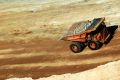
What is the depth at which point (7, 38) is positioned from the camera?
25156mm

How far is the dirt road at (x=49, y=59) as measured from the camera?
18000 mm

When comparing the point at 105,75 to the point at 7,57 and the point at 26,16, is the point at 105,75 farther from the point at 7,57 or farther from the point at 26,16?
the point at 26,16

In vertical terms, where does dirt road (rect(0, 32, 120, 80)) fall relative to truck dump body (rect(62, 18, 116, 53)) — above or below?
below

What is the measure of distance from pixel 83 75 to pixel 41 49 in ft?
20.1

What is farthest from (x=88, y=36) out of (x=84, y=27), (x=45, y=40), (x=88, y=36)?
(x=45, y=40)

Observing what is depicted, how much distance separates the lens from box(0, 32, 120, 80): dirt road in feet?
59.1

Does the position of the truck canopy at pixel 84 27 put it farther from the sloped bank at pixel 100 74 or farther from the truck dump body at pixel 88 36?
the sloped bank at pixel 100 74

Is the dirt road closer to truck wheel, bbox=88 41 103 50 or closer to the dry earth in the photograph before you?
the dry earth

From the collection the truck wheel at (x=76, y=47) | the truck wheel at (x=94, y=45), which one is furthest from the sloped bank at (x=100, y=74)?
the truck wheel at (x=76, y=47)

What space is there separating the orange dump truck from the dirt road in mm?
375

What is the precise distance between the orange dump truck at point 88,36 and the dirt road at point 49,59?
375 millimetres

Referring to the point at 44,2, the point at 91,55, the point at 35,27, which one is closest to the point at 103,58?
the point at 91,55

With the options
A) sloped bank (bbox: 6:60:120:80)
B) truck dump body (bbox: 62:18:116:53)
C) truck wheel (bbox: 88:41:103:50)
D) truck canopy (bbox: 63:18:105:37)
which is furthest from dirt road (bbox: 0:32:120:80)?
sloped bank (bbox: 6:60:120:80)

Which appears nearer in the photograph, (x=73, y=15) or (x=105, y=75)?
(x=105, y=75)
